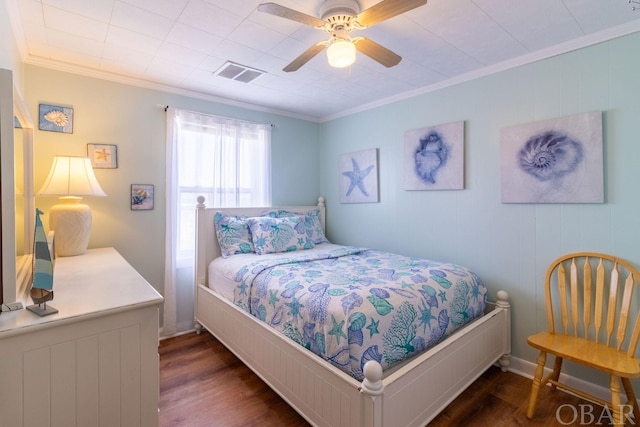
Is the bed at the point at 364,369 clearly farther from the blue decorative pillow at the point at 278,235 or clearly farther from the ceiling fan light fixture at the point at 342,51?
the ceiling fan light fixture at the point at 342,51

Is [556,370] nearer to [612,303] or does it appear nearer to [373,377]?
[612,303]

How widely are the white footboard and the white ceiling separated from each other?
1.83 metres

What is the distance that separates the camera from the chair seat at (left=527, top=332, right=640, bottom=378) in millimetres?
1518

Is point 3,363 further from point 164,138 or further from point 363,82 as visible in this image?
point 363,82

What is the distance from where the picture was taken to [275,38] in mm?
2002

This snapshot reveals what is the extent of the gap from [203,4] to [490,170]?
231 cm

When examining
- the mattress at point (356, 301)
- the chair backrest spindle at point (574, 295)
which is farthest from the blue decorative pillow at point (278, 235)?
the chair backrest spindle at point (574, 295)

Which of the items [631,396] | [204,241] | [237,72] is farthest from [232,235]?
[631,396]

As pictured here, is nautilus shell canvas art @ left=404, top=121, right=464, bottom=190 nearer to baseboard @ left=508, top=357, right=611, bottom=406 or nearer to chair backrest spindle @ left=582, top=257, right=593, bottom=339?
chair backrest spindle @ left=582, top=257, right=593, bottom=339

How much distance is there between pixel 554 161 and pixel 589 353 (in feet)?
4.03

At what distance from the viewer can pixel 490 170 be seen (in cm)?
245

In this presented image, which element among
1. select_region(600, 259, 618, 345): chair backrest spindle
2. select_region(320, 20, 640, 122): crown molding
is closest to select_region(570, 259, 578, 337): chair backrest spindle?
select_region(600, 259, 618, 345): chair backrest spindle

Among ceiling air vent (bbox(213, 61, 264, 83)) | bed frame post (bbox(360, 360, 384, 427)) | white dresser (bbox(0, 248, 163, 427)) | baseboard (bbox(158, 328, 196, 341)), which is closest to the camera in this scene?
white dresser (bbox(0, 248, 163, 427))

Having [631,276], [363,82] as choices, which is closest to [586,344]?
[631,276]
